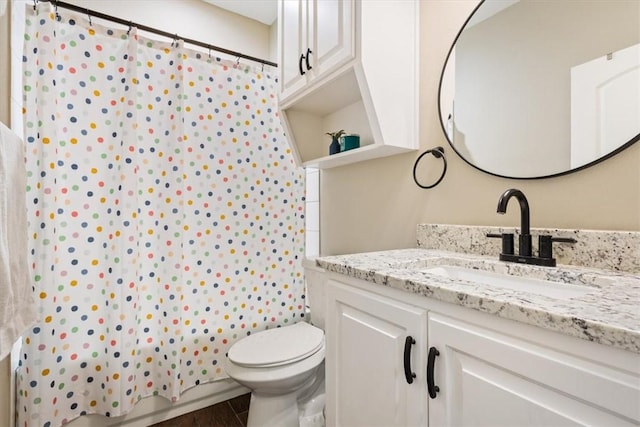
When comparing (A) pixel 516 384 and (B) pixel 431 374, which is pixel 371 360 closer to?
A: (B) pixel 431 374

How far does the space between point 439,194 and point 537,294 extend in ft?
2.08

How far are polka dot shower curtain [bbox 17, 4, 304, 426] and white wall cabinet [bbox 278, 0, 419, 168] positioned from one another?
45cm

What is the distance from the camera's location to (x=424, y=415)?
692 millimetres

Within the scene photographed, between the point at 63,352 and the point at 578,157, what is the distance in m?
2.17

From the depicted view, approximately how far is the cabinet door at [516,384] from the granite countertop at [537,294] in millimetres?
51

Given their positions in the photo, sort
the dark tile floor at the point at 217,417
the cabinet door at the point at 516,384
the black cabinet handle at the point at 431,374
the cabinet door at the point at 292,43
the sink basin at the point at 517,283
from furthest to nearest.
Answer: the dark tile floor at the point at 217,417
the cabinet door at the point at 292,43
the sink basin at the point at 517,283
the black cabinet handle at the point at 431,374
the cabinet door at the point at 516,384

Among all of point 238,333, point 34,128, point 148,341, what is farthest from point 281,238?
point 34,128

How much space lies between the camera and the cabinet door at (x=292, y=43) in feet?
4.92

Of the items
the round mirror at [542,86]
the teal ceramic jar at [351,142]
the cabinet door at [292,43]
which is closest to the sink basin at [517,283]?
the round mirror at [542,86]

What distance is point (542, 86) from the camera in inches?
39.8

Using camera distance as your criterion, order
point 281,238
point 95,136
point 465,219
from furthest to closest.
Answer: point 281,238 → point 95,136 → point 465,219

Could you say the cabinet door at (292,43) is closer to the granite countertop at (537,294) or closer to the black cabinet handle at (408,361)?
the granite countertop at (537,294)

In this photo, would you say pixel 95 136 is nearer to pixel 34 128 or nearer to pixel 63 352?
pixel 34 128

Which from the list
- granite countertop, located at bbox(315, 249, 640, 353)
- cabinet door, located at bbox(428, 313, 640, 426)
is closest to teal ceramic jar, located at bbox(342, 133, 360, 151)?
granite countertop, located at bbox(315, 249, 640, 353)
